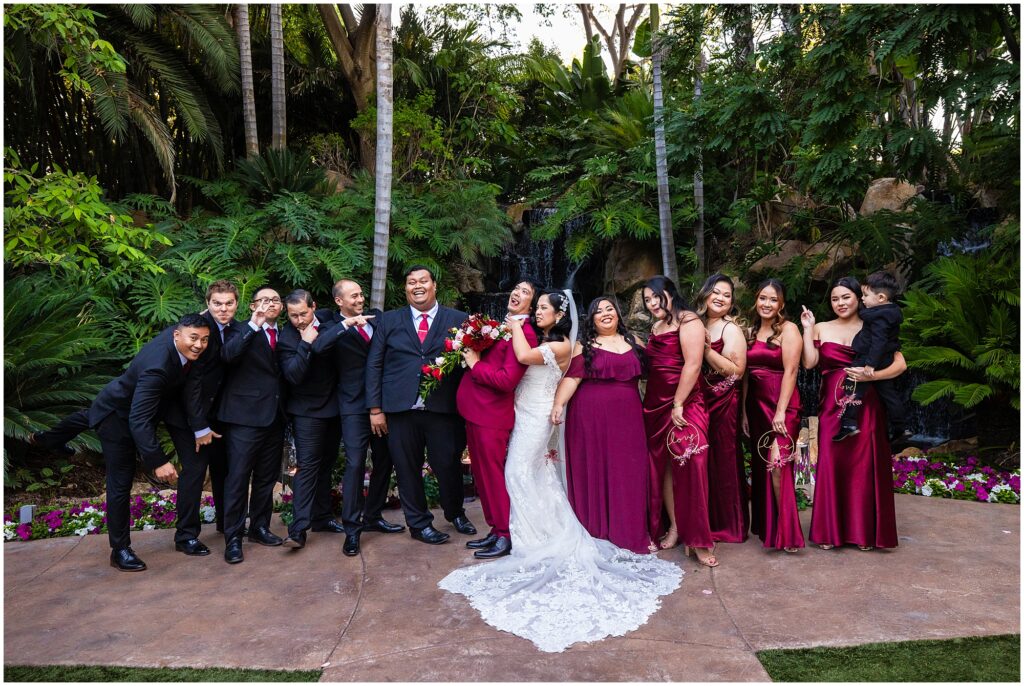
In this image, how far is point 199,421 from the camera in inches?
196

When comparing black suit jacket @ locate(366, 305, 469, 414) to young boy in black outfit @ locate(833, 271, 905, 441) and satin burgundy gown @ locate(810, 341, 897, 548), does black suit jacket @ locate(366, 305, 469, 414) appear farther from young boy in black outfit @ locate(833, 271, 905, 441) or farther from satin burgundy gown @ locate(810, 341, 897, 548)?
A: young boy in black outfit @ locate(833, 271, 905, 441)

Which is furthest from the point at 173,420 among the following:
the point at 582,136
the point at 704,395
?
the point at 582,136

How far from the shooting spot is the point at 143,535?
19.1ft

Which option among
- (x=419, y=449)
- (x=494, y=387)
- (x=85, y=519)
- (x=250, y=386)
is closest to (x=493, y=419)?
(x=494, y=387)

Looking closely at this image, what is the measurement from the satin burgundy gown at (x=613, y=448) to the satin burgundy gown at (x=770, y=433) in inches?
32.7

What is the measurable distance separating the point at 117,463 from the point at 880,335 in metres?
4.95

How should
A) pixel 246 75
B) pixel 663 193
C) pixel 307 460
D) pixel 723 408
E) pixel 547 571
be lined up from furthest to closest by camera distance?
pixel 246 75 < pixel 663 193 < pixel 307 460 < pixel 723 408 < pixel 547 571

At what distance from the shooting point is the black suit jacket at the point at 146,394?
4699mm

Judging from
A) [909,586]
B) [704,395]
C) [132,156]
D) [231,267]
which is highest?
[132,156]

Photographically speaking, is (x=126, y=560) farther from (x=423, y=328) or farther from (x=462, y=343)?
(x=462, y=343)

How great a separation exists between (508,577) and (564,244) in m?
9.96

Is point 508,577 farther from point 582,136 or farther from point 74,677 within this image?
point 582,136

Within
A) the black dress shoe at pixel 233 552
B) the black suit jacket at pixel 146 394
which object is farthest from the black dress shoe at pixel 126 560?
the black suit jacket at pixel 146 394

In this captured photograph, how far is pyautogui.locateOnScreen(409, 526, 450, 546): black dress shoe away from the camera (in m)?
5.35
